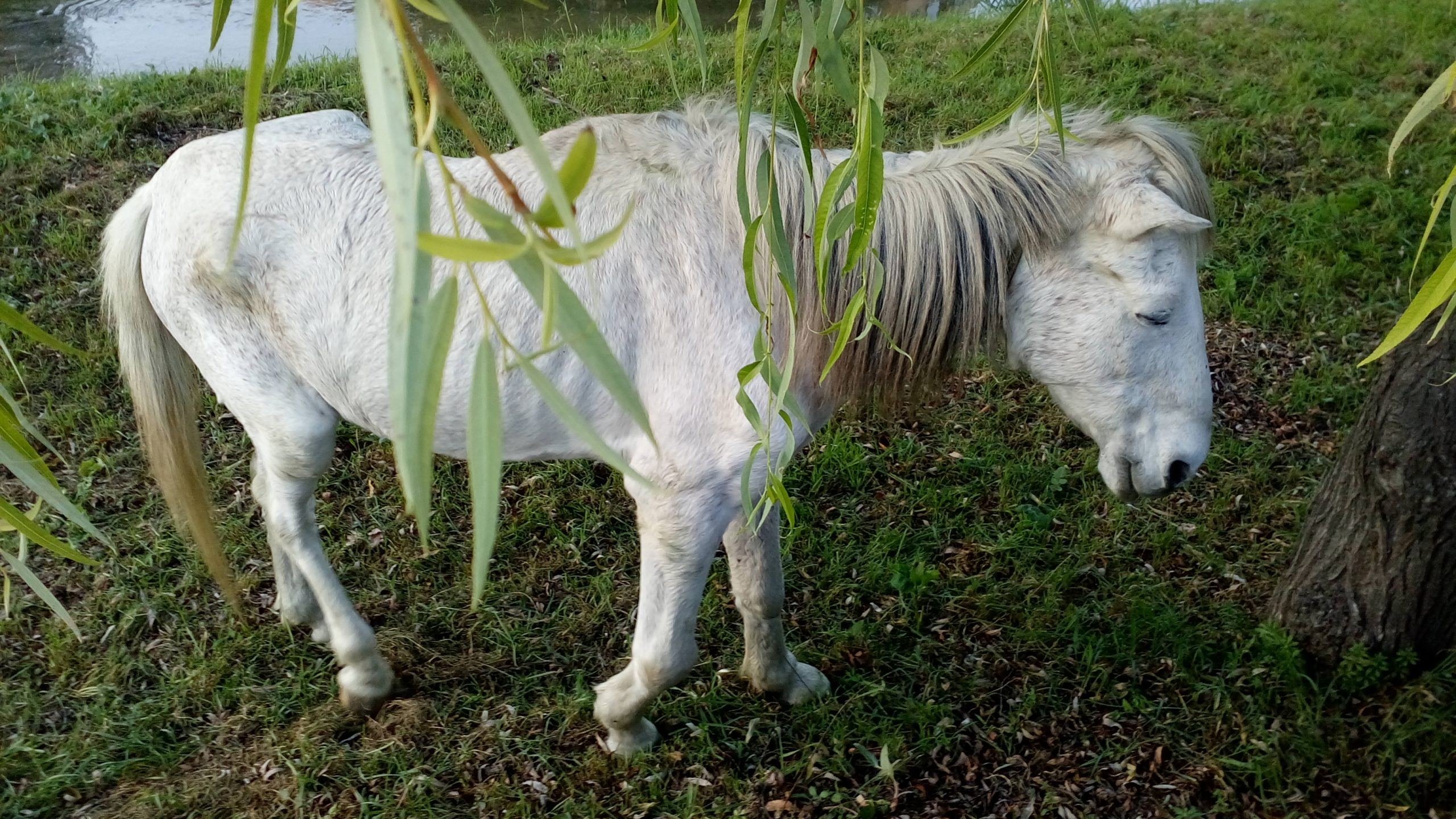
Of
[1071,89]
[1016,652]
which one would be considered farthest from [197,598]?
[1071,89]

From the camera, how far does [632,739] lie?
8.20ft

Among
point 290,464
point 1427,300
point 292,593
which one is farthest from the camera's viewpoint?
point 292,593

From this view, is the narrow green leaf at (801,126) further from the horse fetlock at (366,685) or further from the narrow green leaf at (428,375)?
the horse fetlock at (366,685)

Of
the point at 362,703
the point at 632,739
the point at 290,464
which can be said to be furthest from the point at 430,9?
the point at 362,703

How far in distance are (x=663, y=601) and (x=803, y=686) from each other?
2.25 feet

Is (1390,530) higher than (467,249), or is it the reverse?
(467,249)

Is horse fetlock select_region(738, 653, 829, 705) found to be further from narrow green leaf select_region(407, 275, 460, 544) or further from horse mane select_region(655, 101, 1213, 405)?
narrow green leaf select_region(407, 275, 460, 544)

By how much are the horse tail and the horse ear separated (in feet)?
7.28

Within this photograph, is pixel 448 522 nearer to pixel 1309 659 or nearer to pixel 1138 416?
pixel 1138 416

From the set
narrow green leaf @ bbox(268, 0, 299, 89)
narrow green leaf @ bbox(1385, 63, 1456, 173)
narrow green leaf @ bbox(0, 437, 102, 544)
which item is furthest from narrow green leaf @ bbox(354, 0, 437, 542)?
narrow green leaf @ bbox(1385, 63, 1456, 173)

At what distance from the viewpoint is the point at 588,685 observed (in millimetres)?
2723

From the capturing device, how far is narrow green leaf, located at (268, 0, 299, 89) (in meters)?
0.75

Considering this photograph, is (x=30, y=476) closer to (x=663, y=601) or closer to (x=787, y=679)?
(x=663, y=601)

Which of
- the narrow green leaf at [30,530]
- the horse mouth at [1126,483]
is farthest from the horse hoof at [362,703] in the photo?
the horse mouth at [1126,483]
